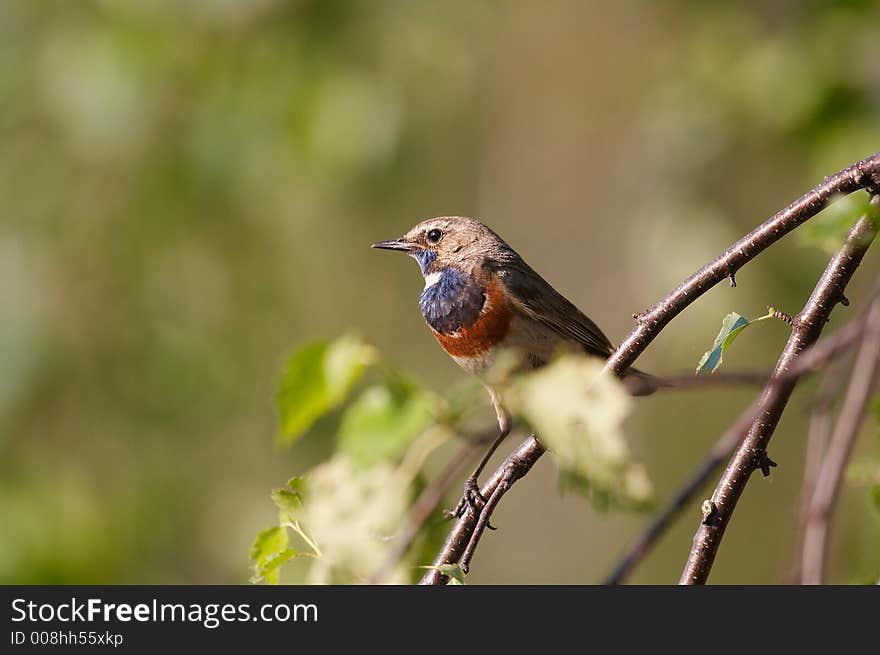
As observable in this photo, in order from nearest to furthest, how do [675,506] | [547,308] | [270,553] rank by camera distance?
[675,506] → [270,553] → [547,308]

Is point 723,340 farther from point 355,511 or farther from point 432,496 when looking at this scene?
point 432,496

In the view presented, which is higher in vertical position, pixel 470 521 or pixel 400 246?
pixel 400 246

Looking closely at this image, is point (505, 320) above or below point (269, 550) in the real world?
above

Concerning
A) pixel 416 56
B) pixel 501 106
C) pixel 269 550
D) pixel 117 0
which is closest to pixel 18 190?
pixel 117 0

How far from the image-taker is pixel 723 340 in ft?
5.94

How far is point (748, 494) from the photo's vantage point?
864 cm

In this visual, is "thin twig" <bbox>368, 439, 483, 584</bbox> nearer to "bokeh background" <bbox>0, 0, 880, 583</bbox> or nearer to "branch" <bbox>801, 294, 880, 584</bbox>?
"branch" <bbox>801, 294, 880, 584</bbox>

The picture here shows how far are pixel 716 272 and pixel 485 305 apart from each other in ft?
6.06

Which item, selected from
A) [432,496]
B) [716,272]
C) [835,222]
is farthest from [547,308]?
[432,496]

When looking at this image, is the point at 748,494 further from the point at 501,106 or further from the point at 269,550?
the point at 269,550

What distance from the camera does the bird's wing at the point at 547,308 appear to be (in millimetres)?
3807

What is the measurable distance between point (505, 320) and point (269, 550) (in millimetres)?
2014

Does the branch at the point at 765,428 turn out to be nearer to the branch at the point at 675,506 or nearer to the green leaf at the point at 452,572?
the green leaf at the point at 452,572

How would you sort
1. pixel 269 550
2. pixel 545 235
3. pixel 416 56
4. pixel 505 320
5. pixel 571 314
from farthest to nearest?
pixel 545 235 < pixel 416 56 < pixel 571 314 < pixel 505 320 < pixel 269 550
